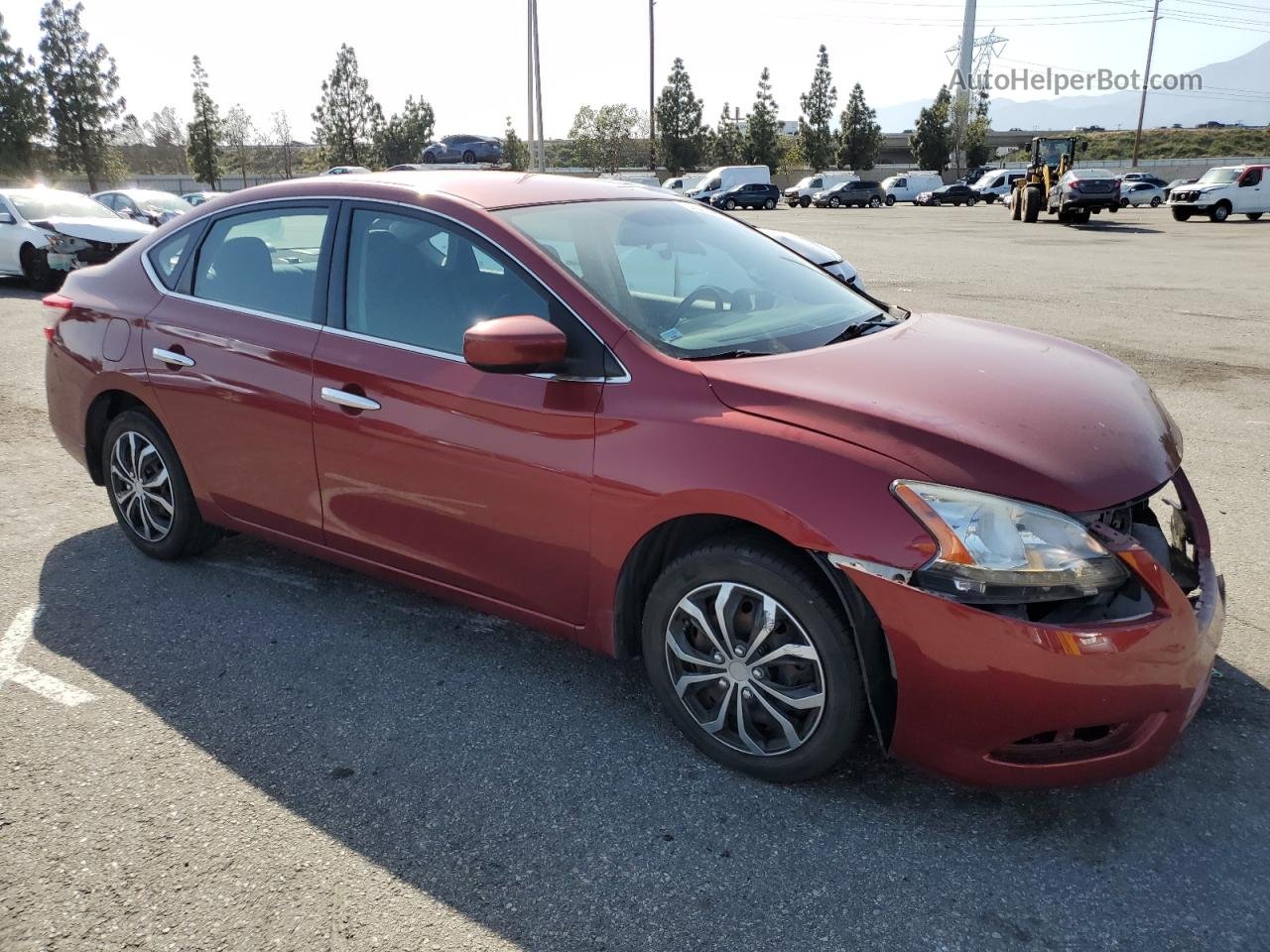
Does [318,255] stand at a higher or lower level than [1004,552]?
higher

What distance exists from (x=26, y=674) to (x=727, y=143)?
86803mm

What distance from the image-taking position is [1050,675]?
2354 millimetres

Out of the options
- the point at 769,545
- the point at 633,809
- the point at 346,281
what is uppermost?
the point at 346,281

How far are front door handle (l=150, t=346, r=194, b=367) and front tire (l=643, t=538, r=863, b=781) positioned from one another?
2230 mm

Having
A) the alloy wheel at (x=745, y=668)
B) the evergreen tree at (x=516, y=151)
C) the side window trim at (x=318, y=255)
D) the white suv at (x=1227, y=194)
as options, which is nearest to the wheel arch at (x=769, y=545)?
the alloy wheel at (x=745, y=668)

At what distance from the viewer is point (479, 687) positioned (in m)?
3.42

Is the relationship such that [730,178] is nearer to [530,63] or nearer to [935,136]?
[530,63]

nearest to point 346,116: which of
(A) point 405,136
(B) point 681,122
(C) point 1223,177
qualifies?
(A) point 405,136

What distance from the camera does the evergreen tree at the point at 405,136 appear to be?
2931 inches

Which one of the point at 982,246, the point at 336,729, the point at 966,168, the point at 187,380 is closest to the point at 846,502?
the point at 336,729

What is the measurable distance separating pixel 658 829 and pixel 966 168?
93.2m

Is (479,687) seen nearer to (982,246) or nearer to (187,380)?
(187,380)

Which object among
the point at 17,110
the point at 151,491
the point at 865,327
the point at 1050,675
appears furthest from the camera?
the point at 17,110

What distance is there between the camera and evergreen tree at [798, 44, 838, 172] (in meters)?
85.8
